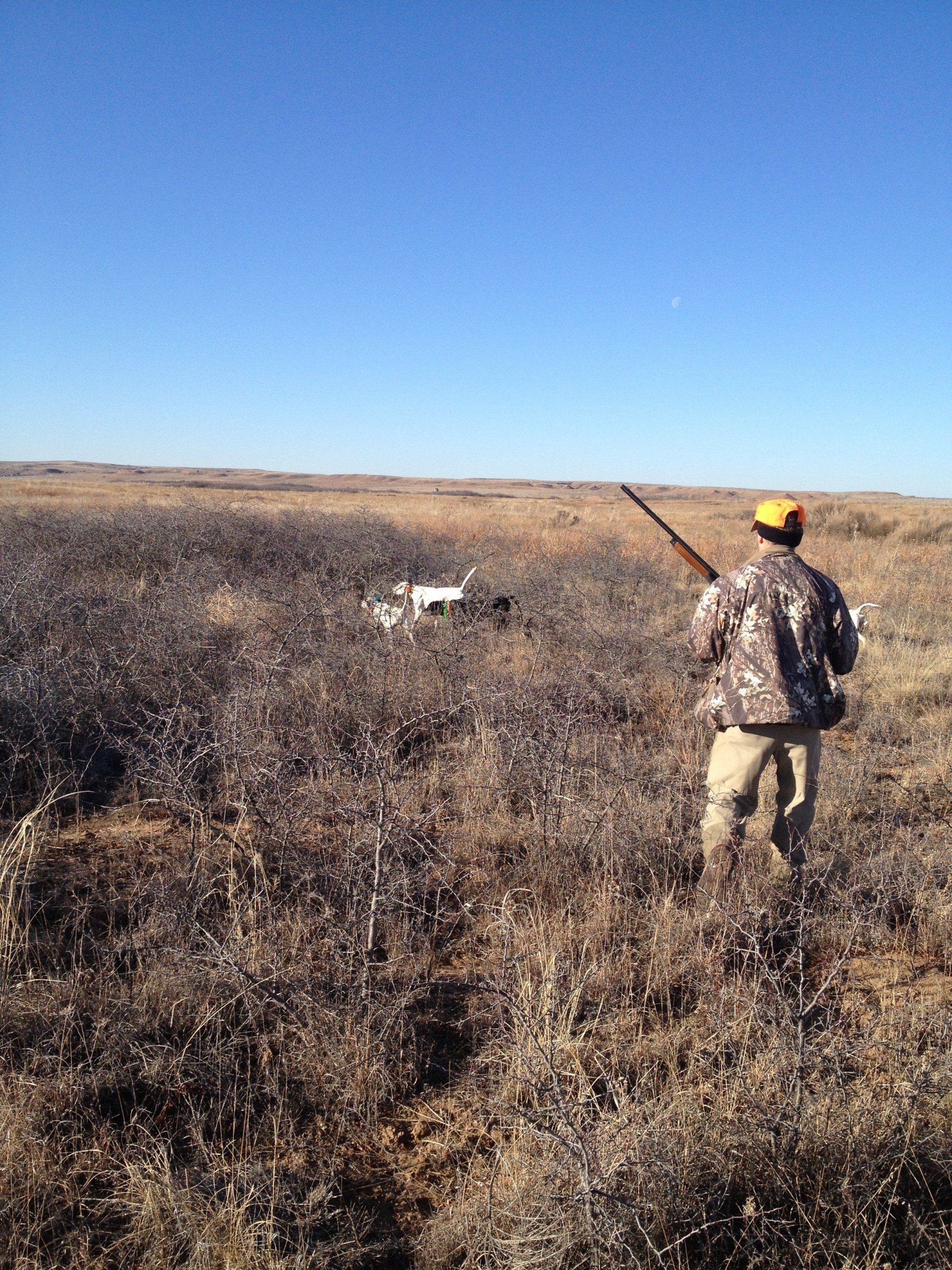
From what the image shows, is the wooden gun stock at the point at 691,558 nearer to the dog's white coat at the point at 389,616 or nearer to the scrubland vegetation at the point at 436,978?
the scrubland vegetation at the point at 436,978

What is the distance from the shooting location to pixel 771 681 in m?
3.03

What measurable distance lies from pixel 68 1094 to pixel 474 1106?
1.12 metres

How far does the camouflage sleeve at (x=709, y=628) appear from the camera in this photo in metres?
3.19

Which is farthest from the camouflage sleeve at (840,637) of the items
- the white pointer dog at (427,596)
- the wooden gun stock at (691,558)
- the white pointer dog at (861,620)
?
the white pointer dog at (427,596)

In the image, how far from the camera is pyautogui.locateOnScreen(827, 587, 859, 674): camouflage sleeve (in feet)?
10.3

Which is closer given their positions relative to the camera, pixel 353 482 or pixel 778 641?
pixel 778 641

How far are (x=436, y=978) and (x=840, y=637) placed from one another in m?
2.11

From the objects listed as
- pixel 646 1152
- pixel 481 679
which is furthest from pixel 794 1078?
pixel 481 679

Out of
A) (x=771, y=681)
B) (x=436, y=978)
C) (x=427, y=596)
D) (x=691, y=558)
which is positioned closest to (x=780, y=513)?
(x=771, y=681)

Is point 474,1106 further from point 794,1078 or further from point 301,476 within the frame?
point 301,476

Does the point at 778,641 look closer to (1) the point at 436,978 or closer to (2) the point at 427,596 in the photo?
(1) the point at 436,978

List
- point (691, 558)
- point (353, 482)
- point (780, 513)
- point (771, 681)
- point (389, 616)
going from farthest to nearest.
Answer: point (353, 482) → point (389, 616) → point (691, 558) → point (780, 513) → point (771, 681)

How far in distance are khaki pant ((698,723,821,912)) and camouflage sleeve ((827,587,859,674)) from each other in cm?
31

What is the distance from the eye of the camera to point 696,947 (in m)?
2.79
